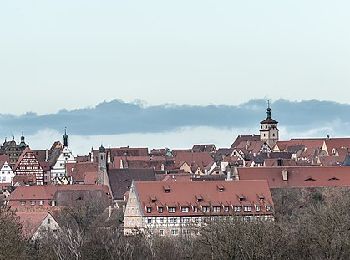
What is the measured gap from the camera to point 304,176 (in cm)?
10031

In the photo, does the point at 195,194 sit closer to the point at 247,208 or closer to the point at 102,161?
the point at 247,208

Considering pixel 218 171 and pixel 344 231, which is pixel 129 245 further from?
pixel 218 171

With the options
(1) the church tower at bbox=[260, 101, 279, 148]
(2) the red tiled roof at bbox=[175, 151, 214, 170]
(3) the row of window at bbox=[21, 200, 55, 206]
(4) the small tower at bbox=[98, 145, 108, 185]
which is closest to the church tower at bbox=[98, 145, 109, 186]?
(4) the small tower at bbox=[98, 145, 108, 185]

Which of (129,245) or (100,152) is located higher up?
(100,152)

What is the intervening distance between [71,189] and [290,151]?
52477 mm

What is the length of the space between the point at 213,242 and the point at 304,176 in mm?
44691

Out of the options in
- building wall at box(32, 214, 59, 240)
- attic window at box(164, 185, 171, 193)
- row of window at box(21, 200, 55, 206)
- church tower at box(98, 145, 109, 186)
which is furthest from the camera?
church tower at box(98, 145, 109, 186)

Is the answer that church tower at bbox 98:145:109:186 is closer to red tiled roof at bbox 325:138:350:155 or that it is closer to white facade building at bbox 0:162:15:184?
white facade building at bbox 0:162:15:184

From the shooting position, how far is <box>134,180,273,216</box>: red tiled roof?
290 feet

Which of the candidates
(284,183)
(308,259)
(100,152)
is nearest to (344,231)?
(308,259)

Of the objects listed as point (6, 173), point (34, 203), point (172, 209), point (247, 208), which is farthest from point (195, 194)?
point (6, 173)

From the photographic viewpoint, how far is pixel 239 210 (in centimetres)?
8725

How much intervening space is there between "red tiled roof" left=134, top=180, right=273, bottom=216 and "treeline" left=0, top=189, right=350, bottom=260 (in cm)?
441

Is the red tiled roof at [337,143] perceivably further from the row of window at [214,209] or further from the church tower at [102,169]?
the row of window at [214,209]
